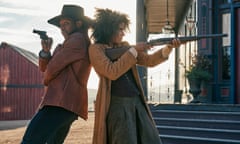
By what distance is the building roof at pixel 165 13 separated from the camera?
15.9 m

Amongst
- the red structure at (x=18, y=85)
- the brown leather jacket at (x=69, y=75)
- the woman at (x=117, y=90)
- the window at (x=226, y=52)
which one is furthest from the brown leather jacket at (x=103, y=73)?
the red structure at (x=18, y=85)

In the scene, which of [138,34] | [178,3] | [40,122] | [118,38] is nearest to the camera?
[40,122]

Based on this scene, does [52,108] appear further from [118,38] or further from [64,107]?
[118,38]

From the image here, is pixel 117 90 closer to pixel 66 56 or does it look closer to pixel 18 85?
pixel 66 56

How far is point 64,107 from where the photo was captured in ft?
9.66

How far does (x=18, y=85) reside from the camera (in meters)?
24.3

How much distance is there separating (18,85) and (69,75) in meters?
22.1

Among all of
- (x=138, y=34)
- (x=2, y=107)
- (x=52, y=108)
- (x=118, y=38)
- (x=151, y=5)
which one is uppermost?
(x=151, y=5)

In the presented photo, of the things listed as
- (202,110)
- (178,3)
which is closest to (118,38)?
(202,110)

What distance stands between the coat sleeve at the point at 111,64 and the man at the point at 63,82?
157 mm

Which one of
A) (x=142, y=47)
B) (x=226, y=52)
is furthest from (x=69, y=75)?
(x=226, y=52)

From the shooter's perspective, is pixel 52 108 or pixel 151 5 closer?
pixel 52 108

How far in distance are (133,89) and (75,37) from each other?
0.57 metres

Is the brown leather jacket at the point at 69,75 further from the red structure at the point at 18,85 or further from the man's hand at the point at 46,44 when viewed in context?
the red structure at the point at 18,85
